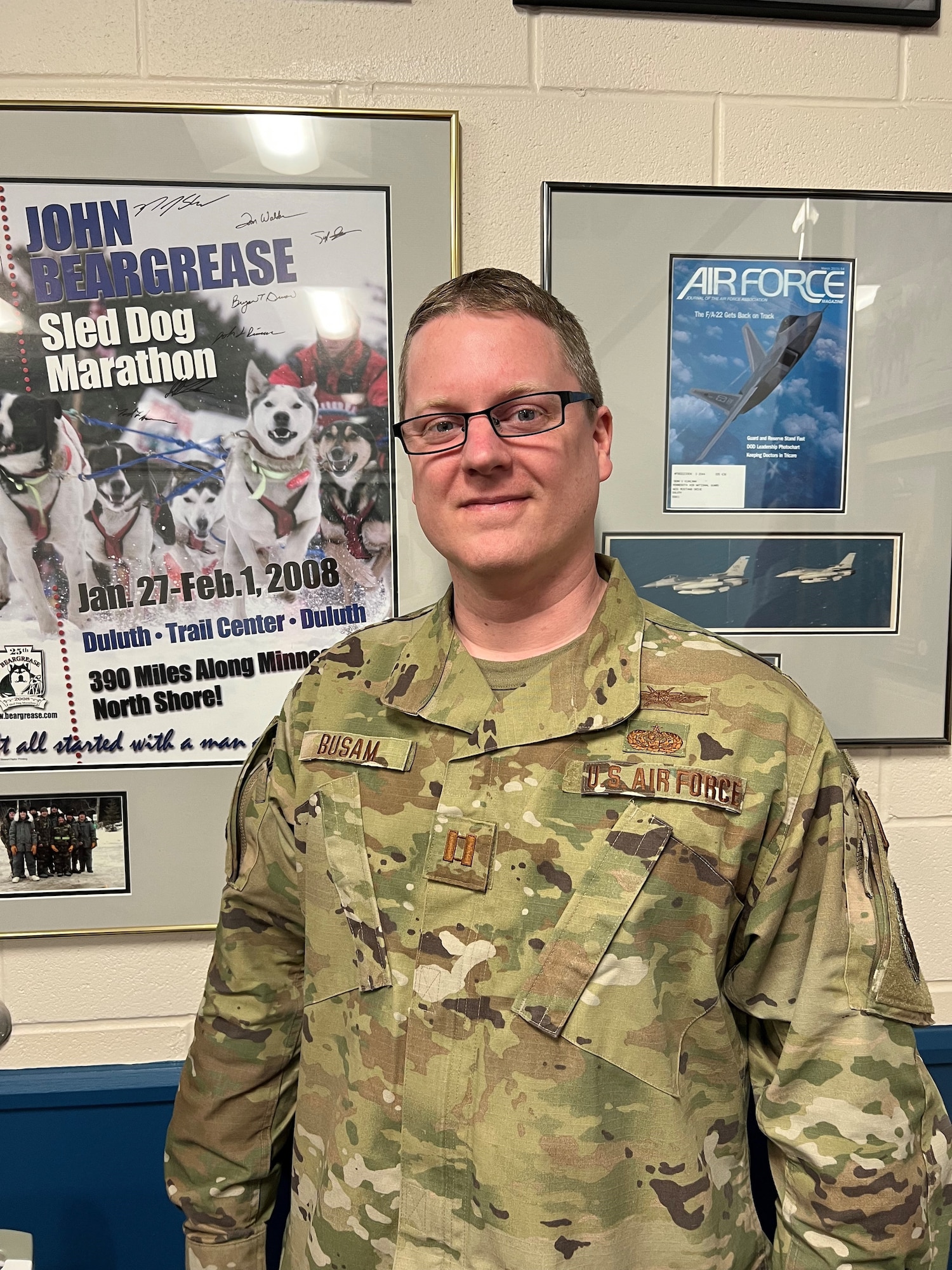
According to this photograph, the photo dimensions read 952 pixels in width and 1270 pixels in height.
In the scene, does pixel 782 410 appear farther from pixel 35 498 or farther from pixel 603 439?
pixel 35 498

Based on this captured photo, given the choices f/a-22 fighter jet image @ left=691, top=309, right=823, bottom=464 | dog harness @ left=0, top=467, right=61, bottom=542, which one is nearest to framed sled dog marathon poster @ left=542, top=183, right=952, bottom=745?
f/a-22 fighter jet image @ left=691, top=309, right=823, bottom=464

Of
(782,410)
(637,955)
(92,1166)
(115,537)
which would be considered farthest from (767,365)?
(92,1166)

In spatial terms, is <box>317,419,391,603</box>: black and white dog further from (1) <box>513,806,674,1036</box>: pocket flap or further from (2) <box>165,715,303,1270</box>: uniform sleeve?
(1) <box>513,806,674,1036</box>: pocket flap

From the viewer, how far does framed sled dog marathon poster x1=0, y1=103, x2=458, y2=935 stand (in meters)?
0.97

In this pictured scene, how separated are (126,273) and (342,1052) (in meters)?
0.89

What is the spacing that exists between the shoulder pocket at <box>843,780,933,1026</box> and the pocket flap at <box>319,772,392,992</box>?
0.41 meters

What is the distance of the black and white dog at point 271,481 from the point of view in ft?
3.29

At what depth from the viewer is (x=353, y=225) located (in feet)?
3.24

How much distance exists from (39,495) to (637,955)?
85cm

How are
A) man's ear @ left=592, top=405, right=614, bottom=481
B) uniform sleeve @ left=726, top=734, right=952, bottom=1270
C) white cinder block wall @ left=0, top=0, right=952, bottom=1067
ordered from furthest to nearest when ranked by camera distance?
white cinder block wall @ left=0, top=0, right=952, bottom=1067 → man's ear @ left=592, top=405, right=614, bottom=481 → uniform sleeve @ left=726, top=734, right=952, bottom=1270

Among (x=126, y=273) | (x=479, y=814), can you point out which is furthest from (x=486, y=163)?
(x=479, y=814)

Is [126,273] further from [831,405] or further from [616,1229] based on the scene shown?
[616,1229]

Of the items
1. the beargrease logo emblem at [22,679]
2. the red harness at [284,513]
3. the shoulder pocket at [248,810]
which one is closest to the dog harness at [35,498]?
the beargrease logo emblem at [22,679]

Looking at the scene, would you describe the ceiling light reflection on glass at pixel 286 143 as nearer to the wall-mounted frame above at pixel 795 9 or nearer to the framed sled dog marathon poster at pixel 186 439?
the framed sled dog marathon poster at pixel 186 439
